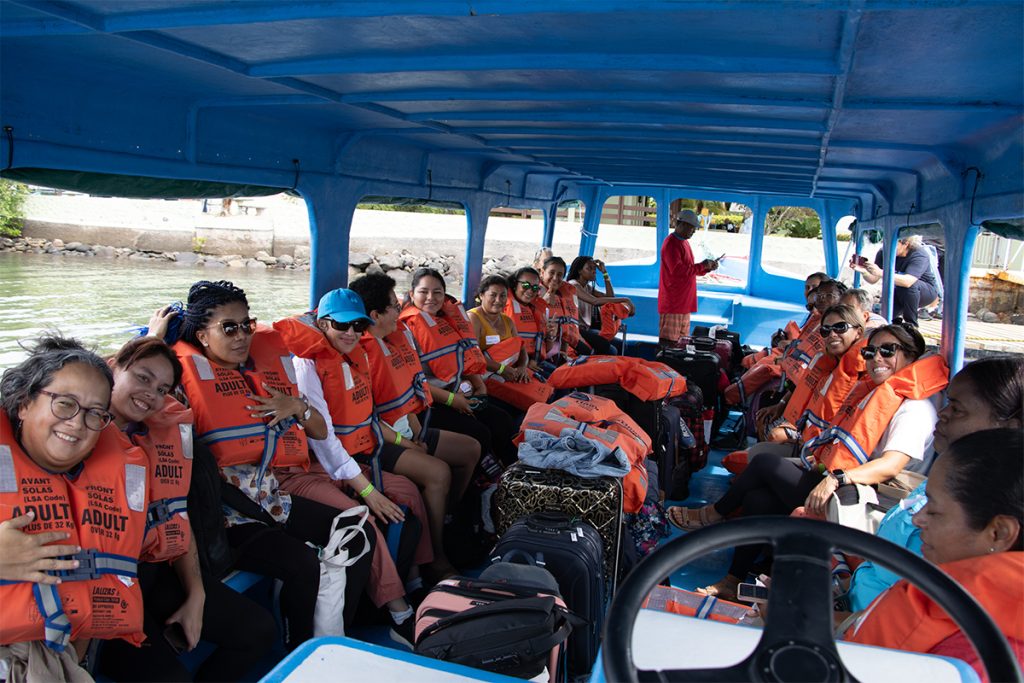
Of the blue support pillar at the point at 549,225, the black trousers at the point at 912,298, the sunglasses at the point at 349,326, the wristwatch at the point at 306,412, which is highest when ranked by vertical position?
the blue support pillar at the point at 549,225

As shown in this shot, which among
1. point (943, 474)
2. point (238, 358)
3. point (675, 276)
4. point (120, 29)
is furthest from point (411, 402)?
point (675, 276)

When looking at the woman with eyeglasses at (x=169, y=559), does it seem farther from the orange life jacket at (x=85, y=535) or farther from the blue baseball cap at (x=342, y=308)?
the blue baseball cap at (x=342, y=308)

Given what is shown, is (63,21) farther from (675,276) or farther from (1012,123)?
(675,276)

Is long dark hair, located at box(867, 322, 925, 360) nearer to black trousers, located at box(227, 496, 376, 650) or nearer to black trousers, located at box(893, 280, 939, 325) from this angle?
black trousers, located at box(227, 496, 376, 650)

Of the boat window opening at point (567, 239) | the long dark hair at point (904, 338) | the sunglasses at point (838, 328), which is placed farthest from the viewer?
the boat window opening at point (567, 239)

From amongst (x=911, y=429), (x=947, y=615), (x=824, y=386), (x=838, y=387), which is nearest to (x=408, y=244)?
(x=824, y=386)

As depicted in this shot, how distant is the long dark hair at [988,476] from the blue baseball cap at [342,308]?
2.43 metres

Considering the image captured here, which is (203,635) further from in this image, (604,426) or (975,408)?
(975,408)

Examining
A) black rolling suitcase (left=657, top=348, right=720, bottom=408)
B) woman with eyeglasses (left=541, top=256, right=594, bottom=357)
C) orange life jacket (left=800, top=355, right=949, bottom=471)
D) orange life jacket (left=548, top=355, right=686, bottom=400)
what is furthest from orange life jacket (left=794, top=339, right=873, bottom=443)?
woman with eyeglasses (left=541, top=256, right=594, bottom=357)

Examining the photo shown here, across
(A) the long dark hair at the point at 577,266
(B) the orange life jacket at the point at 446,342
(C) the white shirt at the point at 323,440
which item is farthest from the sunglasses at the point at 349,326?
(A) the long dark hair at the point at 577,266

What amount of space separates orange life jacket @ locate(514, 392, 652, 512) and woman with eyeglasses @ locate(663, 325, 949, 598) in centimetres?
51

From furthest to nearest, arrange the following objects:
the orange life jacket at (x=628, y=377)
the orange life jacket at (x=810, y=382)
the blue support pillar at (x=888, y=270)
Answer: the blue support pillar at (x=888, y=270) → the orange life jacket at (x=628, y=377) → the orange life jacket at (x=810, y=382)

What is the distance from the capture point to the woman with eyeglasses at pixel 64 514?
192cm

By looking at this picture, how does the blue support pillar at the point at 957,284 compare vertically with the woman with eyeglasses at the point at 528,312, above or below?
→ above
